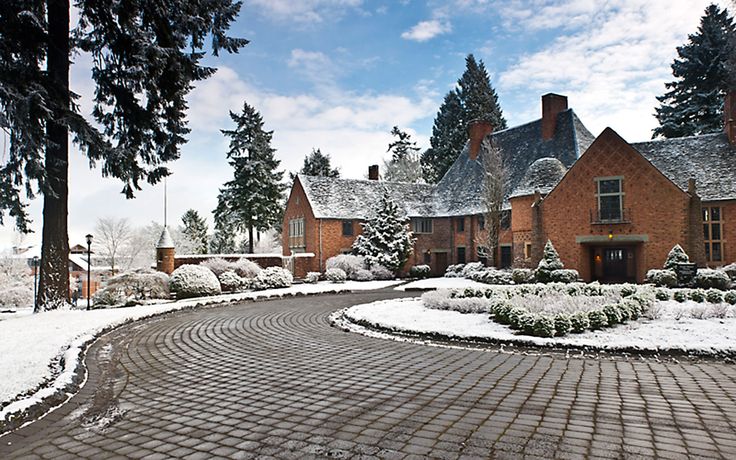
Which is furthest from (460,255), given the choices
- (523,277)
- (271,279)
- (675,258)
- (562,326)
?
(562,326)

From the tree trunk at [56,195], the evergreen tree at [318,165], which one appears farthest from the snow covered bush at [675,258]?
the evergreen tree at [318,165]

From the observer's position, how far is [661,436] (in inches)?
166

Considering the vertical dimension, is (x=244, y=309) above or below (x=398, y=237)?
below

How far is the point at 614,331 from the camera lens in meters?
9.76

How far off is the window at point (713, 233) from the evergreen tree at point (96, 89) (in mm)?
24356

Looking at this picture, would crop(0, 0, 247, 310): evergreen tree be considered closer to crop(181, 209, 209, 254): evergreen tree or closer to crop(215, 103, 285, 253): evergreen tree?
crop(215, 103, 285, 253): evergreen tree

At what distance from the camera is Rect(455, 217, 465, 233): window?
3719 cm

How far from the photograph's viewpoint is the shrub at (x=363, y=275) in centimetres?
3139

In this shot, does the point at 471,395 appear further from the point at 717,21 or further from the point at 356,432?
the point at 717,21

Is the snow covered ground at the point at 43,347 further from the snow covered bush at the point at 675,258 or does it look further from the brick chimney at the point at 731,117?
the brick chimney at the point at 731,117

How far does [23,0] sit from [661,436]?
17.2m

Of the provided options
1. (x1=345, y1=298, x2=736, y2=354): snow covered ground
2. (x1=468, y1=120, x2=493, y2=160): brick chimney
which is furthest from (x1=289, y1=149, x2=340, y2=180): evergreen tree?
(x1=345, y1=298, x2=736, y2=354): snow covered ground

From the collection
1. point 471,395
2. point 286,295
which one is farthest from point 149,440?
point 286,295

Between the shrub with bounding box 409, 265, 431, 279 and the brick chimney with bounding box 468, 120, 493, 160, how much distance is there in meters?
10.7
